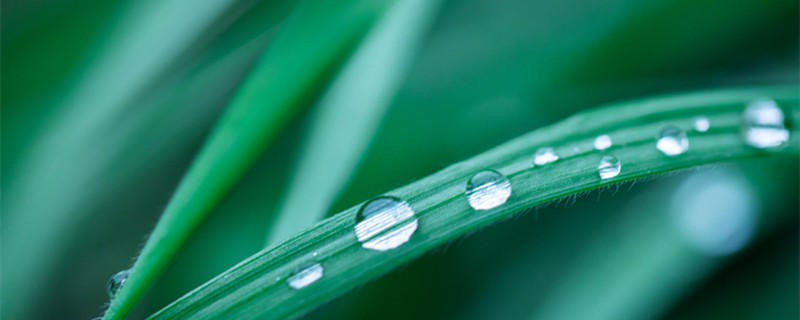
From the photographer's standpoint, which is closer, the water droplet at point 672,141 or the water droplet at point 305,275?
the water droplet at point 305,275

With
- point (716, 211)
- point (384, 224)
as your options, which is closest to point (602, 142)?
→ point (384, 224)

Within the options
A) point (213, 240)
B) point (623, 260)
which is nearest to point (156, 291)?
point (213, 240)

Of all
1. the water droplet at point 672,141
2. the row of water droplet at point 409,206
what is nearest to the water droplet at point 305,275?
the row of water droplet at point 409,206

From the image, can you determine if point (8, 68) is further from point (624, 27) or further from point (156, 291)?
point (624, 27)

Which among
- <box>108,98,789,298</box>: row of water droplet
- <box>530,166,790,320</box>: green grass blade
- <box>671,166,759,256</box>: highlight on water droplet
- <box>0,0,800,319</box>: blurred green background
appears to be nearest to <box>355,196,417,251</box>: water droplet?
<box>108,98,789,298</box>: row of water droplet

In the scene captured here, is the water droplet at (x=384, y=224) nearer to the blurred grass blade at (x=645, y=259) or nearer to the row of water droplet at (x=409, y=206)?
the row of water droplet at (x=409, y=206)

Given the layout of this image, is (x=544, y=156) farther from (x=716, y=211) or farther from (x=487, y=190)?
(x=716, y=211)
